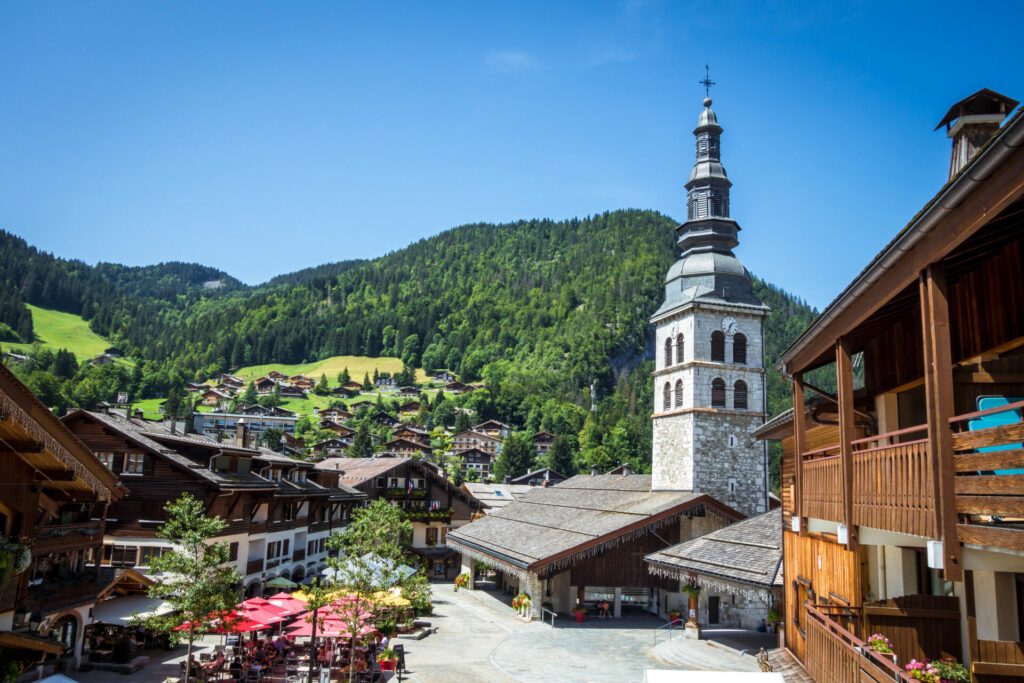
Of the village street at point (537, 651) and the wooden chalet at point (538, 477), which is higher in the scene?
the wooden chalet at point (538, 477)

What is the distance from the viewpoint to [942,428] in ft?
23.2

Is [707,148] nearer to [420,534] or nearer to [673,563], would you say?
[673,563]

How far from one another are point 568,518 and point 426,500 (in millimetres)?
18067

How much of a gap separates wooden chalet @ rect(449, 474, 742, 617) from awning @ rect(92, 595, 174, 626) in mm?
14063

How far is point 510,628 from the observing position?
33.3m

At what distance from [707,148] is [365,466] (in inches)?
1406

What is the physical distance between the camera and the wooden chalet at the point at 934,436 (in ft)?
22.0

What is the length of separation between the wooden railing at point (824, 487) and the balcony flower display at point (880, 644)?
1463 mm

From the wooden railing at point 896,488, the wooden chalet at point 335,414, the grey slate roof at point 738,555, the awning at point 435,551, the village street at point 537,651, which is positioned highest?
the wooden chalet at point 335,414

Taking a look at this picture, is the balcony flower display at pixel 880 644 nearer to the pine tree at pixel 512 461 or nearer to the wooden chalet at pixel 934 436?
the wooden chalet at pixel 934 436

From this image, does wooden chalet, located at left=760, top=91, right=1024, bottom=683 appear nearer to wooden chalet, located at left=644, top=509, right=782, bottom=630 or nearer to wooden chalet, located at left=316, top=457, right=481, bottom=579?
wooden chalet, located at left=644, top=509, right=782, bottom=630

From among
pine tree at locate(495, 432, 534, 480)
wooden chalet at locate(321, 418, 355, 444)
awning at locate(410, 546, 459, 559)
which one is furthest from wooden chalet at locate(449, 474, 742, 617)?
wooden chalet at locate(321, 418, 355, 444)

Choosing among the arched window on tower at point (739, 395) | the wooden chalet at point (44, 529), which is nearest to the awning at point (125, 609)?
the wooden chalet at point (44, 529)

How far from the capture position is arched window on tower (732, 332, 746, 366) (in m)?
42.2
